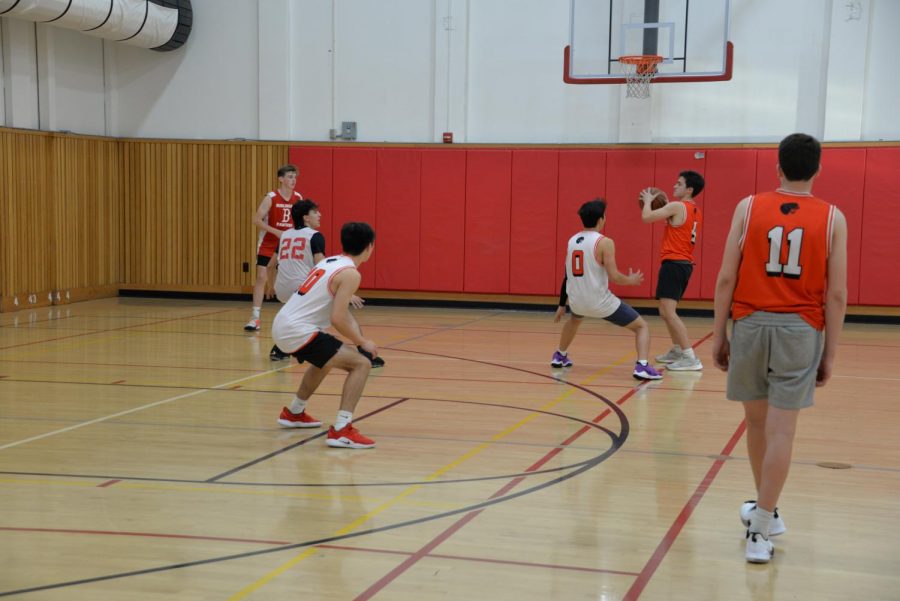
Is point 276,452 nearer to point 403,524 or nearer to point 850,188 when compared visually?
point 403,524

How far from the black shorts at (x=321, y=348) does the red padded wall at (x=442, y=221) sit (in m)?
8.88

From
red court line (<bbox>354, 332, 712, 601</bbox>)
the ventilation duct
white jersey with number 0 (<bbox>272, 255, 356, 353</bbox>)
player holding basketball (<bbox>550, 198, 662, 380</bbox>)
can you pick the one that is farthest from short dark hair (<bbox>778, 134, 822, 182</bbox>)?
the ventilation duct

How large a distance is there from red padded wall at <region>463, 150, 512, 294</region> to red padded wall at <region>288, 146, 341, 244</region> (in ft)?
6.51

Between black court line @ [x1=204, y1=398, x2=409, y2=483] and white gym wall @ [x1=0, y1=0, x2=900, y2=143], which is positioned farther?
white gym wall @ [x1=0, y1=0, x2=900, y2=143]

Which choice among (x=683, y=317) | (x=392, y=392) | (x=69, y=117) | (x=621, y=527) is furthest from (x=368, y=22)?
(x=621, y=527)

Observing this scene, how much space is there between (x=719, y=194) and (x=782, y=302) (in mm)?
10228

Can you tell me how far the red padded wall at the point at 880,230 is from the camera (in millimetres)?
13102

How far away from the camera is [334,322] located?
573 cm

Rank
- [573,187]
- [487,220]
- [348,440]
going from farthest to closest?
[487,220] < [573,187] < [348,440]

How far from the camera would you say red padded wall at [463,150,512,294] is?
1448cm

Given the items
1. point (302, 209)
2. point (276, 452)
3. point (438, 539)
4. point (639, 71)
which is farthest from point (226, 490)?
point (639, 71)

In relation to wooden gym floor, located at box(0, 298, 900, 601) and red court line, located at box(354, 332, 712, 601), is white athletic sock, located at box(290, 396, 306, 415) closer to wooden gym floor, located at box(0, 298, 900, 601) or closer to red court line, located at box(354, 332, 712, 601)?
wooden gym floor, located at box(0, 298, 900, 601)

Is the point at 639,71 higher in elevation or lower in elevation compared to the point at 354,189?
higher

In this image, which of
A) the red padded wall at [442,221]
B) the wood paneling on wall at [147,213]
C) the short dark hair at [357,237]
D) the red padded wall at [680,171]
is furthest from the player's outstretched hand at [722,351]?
the wood paneling on wall at [147,213]
